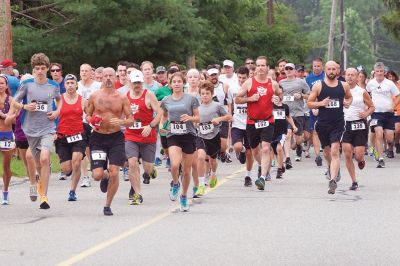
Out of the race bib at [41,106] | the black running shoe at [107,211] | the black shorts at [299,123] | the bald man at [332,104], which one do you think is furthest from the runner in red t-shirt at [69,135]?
the black shorts at [299,123]

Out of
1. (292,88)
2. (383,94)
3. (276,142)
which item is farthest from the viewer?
(383,94)

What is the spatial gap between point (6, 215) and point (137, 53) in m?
19.9

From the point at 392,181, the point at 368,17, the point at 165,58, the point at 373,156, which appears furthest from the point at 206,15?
the point at 368,17

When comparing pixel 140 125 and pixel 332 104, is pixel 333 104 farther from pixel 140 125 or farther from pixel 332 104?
pixel 140 125

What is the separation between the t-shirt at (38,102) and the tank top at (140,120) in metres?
1.23

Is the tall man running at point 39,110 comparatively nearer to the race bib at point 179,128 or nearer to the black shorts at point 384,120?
the race bib at point 179,128

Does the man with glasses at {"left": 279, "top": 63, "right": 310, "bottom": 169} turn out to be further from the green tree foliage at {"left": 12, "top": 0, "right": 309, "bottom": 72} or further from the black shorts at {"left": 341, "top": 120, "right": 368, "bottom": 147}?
the green tree foliage at {"left": 12, "top": 0, "right": 309, "bottom": 72}

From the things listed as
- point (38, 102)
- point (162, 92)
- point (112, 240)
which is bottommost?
point (112, 240)

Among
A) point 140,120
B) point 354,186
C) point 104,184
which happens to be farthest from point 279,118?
point 104,184

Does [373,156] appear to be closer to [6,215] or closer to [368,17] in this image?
[6,215]

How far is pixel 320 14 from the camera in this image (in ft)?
565

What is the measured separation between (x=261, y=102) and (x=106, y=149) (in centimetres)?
428

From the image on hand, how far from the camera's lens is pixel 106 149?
49.3ft

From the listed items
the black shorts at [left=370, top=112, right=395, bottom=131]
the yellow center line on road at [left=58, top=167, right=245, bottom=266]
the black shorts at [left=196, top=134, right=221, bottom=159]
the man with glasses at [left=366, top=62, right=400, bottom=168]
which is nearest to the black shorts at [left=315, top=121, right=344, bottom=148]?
the black shorts at [left=196, top=134, right=221, bottom=159]
